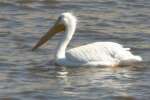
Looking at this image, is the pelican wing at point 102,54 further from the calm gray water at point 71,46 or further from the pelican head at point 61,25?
the pelican head at point 61,25

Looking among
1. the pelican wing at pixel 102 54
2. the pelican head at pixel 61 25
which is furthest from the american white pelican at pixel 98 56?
the pelican head at pixel 61 25

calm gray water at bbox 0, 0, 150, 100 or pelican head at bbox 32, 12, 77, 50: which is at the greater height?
pelican head at bbox 32, 12, 77, 50

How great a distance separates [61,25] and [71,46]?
654 millimetres

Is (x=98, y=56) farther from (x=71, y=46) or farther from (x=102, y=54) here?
(x=71, y=46)

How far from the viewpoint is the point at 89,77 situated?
39.5 feet

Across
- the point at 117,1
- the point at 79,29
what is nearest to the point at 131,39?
the point at 79,29

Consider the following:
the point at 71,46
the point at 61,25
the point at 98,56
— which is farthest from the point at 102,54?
the point at 71,46

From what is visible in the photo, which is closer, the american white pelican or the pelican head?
the american white pelican

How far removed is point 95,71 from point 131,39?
208 cm

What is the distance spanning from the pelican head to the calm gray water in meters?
0.21

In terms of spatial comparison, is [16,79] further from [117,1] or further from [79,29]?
[117,1]

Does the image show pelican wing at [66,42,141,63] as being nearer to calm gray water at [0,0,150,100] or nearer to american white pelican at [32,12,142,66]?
american white pelican at [32,12,142,66]

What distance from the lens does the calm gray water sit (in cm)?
1105

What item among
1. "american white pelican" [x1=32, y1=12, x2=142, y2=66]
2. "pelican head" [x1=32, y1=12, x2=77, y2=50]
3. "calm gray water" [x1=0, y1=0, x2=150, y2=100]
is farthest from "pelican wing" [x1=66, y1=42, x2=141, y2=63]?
"pelican head" [x1=32, y1=12, x2=77, y2=50]
